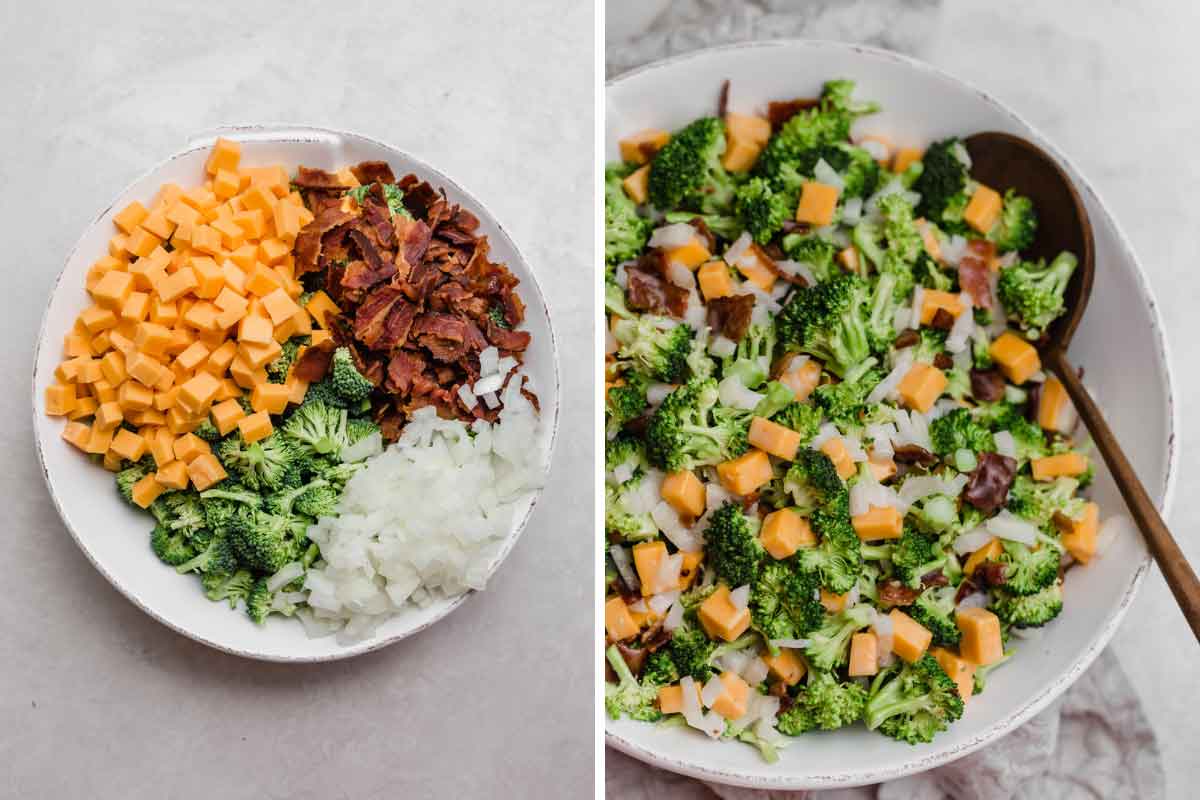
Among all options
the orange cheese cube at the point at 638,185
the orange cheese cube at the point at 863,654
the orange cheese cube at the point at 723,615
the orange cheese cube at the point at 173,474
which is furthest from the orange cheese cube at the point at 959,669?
the orange cheese cube at the point at 173,474

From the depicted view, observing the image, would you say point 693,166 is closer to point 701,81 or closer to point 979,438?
point 701,81

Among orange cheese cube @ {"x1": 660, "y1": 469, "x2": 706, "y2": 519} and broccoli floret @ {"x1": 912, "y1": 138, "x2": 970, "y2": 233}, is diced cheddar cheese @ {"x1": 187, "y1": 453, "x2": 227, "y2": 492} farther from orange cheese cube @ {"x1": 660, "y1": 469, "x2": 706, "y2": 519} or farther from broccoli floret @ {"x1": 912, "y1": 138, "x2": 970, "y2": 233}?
broccoli floret @ {"x1": 912, "y1": 138, "x2": 970, "y2": 233}

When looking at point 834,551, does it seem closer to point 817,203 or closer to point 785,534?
point 785,534

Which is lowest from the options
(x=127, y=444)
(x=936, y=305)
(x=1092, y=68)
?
(x=127, y=444)

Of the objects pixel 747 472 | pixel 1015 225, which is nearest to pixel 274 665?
pixel 747 472

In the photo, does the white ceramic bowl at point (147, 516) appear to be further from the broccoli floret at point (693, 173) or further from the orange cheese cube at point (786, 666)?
the orange cheese cube at point (786, 666)

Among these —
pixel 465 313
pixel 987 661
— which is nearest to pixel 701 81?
pixel 465 313
